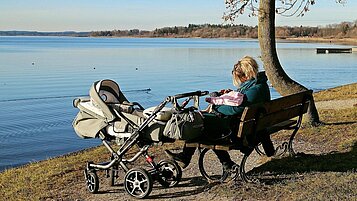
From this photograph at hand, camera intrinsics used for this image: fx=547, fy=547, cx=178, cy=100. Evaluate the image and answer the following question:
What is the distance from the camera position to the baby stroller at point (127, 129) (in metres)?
5.88

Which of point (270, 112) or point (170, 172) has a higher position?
point (270, 112)

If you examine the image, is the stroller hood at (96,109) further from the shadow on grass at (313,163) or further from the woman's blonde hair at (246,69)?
the shadow on grass at (313,163)

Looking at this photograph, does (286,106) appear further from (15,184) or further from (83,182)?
(15,184)

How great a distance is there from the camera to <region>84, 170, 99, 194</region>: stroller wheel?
6.36m

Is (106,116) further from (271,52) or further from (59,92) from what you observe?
(59,92)

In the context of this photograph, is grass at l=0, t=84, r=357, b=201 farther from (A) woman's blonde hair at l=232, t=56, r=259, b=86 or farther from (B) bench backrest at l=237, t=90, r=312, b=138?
(A) woman's blonde hair at l=232, t=56, r=259, b=86

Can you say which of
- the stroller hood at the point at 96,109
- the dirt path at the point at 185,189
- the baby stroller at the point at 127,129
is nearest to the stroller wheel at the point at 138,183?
the baby stroller at the point at 127,129

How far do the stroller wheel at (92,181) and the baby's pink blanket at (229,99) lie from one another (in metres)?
1.60

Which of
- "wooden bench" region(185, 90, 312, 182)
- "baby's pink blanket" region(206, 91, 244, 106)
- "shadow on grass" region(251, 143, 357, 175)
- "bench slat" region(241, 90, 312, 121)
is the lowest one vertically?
"shadow on grass" region(251, 143, 357, 175)

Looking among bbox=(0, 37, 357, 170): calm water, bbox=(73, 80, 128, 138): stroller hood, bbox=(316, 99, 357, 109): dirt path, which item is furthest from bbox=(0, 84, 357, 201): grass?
bbox=(316, 99, 357, 109): dirt path

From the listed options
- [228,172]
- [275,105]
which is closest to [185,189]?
[228,172]

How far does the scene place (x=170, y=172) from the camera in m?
6.38

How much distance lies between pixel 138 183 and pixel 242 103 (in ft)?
4.79

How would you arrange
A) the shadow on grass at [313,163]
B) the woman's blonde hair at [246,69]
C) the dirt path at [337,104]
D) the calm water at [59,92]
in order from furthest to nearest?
the dirt path at [337,104], the calm water at [59,92], the shadow on grass at [313,163], the woman's blonde hair at [246,69]
